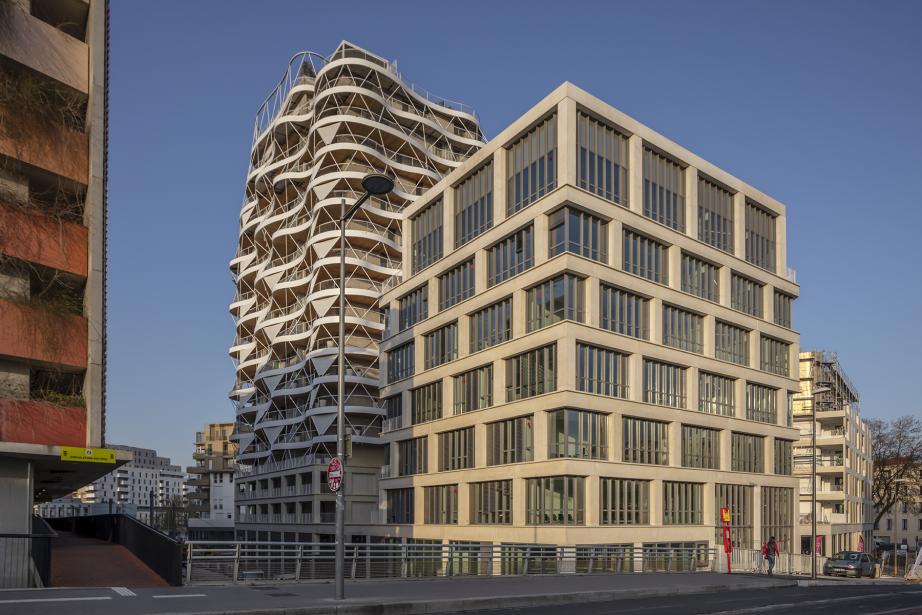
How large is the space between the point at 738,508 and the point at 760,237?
18473 millimetres

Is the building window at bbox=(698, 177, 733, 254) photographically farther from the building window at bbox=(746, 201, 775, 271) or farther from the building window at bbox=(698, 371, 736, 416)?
the building window at bbox=(698, 371, 736, 416)

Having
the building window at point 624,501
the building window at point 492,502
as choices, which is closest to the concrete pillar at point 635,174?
the building window at point 624,501

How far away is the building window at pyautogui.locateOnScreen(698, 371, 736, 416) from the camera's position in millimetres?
51812

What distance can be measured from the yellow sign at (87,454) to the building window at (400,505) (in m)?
34.7

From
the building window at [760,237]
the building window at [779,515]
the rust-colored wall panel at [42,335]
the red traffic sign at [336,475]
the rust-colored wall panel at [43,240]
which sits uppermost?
the building window at [760,237]

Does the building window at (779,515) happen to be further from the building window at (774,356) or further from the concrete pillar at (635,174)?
the concrete pillar at (635,174)

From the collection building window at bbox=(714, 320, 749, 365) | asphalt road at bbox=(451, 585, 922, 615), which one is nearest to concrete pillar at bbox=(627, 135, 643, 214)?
building window at bbox=(714, 320, 749, 365)

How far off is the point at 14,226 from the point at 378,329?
2103 inches

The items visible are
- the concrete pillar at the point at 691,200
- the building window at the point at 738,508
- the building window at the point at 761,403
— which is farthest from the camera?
the building window at the point at 761,403

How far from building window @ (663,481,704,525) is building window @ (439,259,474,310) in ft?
53.6

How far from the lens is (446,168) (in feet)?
295

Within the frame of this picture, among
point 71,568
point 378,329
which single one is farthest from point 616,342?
point 378,329

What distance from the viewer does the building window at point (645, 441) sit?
151 feet

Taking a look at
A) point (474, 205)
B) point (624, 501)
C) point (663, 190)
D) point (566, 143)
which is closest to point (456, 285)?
point (474, 205)
